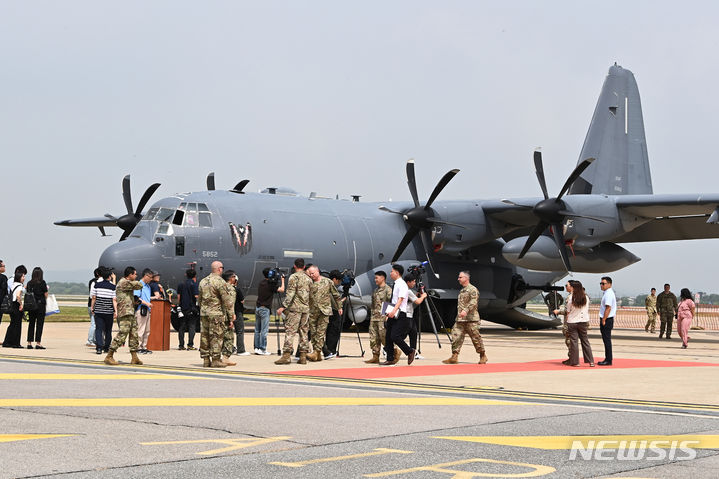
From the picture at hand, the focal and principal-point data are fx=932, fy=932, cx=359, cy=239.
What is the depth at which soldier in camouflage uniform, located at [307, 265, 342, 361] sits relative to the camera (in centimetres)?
1653

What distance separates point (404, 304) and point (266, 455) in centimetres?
911

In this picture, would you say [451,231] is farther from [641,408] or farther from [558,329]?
[641,408]

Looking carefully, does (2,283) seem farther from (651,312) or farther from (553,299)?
(651,312)

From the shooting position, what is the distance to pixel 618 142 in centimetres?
3319

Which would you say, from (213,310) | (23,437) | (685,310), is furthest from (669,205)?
(23,437)

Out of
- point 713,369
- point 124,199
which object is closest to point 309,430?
point 713,369

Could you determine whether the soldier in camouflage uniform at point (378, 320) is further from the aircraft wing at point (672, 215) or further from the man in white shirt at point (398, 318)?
the aircraft wing at point (672, 215)

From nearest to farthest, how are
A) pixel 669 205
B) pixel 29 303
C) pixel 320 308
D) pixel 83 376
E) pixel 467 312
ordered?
pixel 83 376, pixel 467 312, pixel 320 308, pixel 29 303, pixel 669 205

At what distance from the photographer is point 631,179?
109ft

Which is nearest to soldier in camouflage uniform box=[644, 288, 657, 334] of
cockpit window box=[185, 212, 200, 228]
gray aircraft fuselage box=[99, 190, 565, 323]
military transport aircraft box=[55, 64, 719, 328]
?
military transport aircraft box=[55, 64, 719, 328]

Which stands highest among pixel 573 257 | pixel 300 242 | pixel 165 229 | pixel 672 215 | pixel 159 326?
pixel 672 215

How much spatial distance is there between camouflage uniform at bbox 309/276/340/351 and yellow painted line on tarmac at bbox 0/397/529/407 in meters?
5.60

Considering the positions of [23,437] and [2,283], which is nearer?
[23,437]

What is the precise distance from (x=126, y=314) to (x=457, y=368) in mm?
5641
